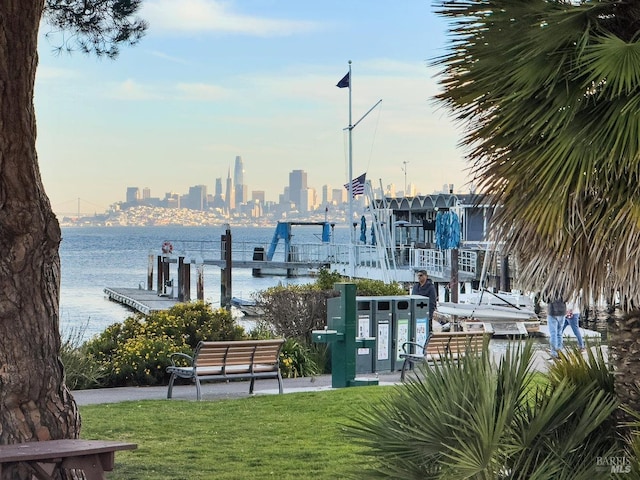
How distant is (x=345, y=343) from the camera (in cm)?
1332

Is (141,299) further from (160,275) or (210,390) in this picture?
(210,390)

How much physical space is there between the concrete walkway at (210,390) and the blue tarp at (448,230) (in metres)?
30.8

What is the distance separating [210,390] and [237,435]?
390 cm

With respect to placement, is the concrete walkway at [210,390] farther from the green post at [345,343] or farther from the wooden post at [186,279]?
the wooden post at [186,279]

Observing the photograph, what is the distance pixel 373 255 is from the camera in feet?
169

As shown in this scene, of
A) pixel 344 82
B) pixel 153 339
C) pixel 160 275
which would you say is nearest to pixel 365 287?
pixel 153 339

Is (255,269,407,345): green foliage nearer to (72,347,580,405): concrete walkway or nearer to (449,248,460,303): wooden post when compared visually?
(72,347,580,405): concrete walkway

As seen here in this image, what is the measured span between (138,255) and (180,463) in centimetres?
12660

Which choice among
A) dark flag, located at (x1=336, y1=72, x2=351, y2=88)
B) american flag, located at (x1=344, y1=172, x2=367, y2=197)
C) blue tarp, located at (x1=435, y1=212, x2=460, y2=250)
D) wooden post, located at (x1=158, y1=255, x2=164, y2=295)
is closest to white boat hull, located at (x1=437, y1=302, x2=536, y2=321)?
american flag, located at (x1=344, y1=172, x2=367, y2=197)

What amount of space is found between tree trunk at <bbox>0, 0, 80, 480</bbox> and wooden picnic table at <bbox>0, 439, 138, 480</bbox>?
0.45m

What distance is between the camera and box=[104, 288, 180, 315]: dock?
45.3 meters

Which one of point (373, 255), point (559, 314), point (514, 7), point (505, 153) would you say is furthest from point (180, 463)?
point (373, 255)

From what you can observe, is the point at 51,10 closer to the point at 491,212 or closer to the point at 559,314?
the point at 491,212

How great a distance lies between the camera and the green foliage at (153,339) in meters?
13.6
